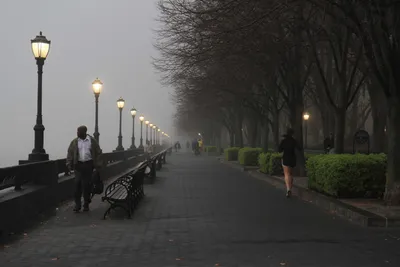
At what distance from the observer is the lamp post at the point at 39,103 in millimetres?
14297

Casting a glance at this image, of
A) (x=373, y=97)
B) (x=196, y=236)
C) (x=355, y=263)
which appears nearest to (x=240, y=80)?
(x=373, y=97)

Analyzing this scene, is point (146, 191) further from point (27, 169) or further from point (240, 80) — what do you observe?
point (240, 80)

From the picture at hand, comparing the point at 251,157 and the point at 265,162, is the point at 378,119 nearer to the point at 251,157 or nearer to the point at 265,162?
the point at 265,162

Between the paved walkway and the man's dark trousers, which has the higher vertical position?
the man's dark trousers

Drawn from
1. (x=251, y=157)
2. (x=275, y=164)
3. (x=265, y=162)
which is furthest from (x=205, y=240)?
(x=251, y=157)

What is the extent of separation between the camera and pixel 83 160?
11906 millimetres

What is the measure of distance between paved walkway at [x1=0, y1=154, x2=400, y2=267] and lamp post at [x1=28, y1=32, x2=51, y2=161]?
1.90m

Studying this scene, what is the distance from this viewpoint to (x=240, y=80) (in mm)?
28641

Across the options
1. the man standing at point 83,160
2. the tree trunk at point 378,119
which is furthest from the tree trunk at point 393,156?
the tree trunk at point 378,119

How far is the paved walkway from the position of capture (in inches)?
281

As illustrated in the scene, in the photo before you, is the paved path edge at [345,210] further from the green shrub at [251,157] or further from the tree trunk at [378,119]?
the green shrub at [251,157]

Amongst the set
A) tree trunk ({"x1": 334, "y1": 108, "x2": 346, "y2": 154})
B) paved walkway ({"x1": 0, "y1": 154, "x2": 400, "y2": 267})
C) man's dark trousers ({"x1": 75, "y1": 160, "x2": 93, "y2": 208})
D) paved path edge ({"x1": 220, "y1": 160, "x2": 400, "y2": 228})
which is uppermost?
tree trunk ({"x1": 334, "y1": 108, "x2": 346, "y2": 154})

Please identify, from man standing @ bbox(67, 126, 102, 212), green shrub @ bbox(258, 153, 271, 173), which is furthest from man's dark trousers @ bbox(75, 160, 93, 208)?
green shrub @ bbox(258, 153, 271, 173)

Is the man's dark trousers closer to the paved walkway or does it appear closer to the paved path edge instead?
the paved walkway
